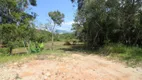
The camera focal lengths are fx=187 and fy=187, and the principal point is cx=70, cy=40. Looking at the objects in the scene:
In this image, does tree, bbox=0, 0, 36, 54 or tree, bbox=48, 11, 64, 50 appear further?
tree, bbox=48, 11, 64, 50

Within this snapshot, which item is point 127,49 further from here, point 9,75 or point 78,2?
point 78,2

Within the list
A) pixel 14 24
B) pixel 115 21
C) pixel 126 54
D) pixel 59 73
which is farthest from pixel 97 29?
pixel 59 73

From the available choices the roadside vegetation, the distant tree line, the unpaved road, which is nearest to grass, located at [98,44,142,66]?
the roadside vegetation

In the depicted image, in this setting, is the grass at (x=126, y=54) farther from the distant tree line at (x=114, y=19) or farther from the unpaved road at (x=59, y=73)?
the distant tree line at (x=114, y=19)

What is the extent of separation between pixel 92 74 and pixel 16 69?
2.86 metres

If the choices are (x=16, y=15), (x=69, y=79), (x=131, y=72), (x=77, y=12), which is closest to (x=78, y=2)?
(x=77, y=12)

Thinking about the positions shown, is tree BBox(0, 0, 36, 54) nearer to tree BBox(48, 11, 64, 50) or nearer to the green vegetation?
tree BBox(48, 11, 64, 50)

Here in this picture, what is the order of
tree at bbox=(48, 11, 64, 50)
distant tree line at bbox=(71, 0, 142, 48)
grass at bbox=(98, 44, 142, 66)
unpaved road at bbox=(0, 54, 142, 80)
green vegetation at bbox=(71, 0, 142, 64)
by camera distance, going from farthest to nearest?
tree at bbox=(48, 11, 64, 50)
distant tree line at bbox=(71, 0, 142, 48)
green vegetation at bbox=(71, 0, 142, 64)
grass at bbox=(98, 44, 142, 66)
unpaved road at bbox=(0, 54, 142, 80)

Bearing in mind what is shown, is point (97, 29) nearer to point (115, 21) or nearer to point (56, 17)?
point (115, 21)

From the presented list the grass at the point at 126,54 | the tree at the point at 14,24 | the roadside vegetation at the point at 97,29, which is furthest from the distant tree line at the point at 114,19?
the tree at the point at 14,24

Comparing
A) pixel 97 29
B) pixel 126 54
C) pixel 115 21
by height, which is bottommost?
pixel 126 54

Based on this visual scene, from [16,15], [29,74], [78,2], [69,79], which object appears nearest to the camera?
[69,79]

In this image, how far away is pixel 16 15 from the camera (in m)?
17.2

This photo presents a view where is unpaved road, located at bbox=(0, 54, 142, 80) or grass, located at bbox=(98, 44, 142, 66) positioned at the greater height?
grass, located at bbox=(98, 44, 142, 66)
